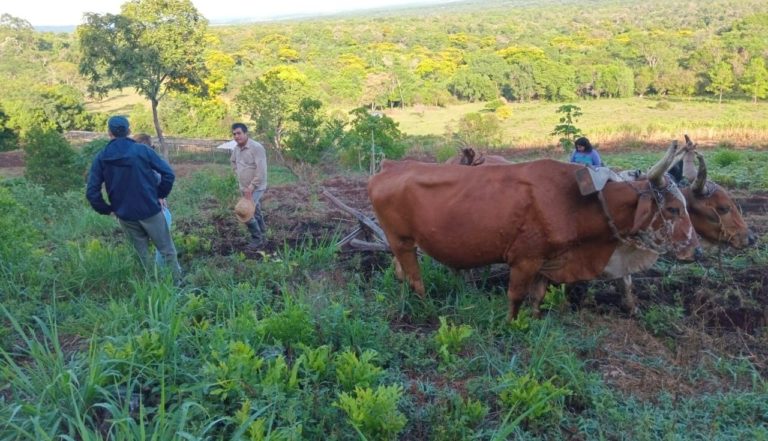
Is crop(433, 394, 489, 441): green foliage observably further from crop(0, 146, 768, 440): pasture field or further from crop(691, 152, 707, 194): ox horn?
crop(691, 152, 707, 194): ox horn

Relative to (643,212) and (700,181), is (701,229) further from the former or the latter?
(643,212)

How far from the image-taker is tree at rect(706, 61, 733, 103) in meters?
43.8

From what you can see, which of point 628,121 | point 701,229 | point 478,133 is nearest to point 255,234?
point 701,229

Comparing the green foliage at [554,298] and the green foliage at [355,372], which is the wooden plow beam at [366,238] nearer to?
the green foliage at [554,298]

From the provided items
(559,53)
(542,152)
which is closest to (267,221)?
(542,152)

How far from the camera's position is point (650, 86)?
50469 millimetres

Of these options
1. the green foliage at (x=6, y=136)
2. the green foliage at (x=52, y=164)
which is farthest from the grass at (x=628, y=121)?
the green foliage at (x=6, y=136)

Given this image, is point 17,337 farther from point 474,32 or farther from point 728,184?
point 474,32

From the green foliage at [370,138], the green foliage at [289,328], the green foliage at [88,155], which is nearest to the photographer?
the green foliage at [289,328]

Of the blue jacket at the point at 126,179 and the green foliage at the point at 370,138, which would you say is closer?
the blue jacket at the point at 126,179

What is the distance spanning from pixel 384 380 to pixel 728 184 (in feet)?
31.7

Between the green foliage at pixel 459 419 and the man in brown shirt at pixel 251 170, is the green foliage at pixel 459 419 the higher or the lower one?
the lower one

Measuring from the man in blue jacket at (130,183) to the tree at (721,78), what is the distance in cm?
4459

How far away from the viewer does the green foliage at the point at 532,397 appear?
3632mm
